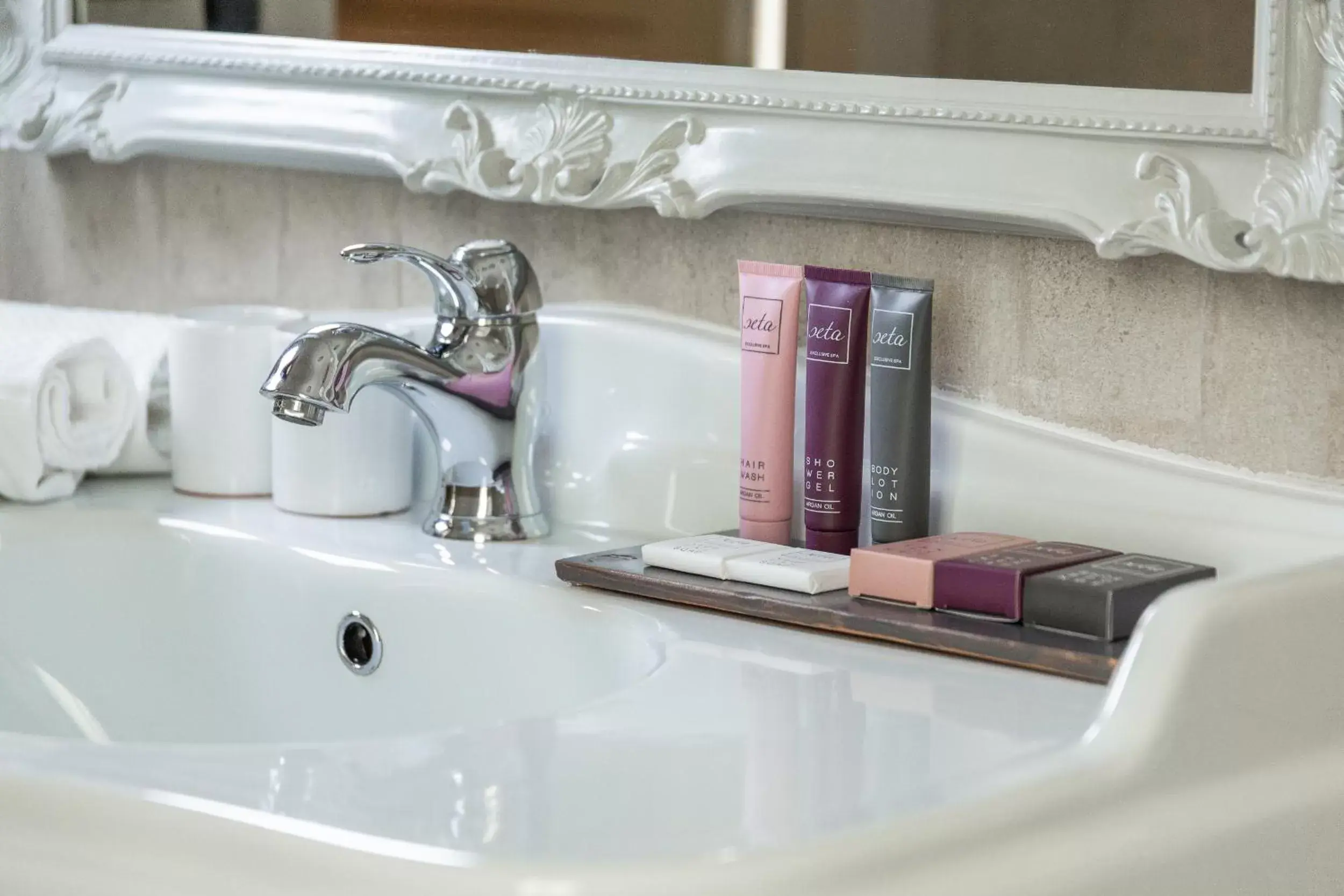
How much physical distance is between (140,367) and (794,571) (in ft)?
1.45

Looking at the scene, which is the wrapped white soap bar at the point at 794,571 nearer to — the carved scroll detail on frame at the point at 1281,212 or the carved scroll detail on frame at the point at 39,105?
the carved scroll detail on frame at the point at 1281,212

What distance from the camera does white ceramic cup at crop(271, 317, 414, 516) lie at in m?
0.87

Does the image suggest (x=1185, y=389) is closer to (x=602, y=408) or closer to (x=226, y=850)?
(x=602, y=408)

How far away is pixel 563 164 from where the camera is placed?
86 centimetres

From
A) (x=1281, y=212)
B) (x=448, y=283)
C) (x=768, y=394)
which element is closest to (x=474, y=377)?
(x=448, y=283)

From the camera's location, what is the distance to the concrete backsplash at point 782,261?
2.31 feet

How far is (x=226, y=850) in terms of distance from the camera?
0.45 metres

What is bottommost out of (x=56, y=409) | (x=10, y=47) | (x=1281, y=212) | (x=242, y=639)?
(x=242, y=639)

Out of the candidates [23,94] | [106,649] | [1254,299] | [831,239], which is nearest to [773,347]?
[831,239]

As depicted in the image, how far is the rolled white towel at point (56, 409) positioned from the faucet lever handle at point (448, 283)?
0.18 m

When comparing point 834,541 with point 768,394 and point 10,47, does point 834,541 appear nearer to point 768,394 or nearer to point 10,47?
point 768,394

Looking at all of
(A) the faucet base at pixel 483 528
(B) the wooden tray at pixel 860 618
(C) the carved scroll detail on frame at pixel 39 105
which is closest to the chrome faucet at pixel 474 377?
(A) the faucet base at pixel 483 528

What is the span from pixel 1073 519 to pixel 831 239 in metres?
0.19

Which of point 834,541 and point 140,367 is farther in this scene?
point 140,367
